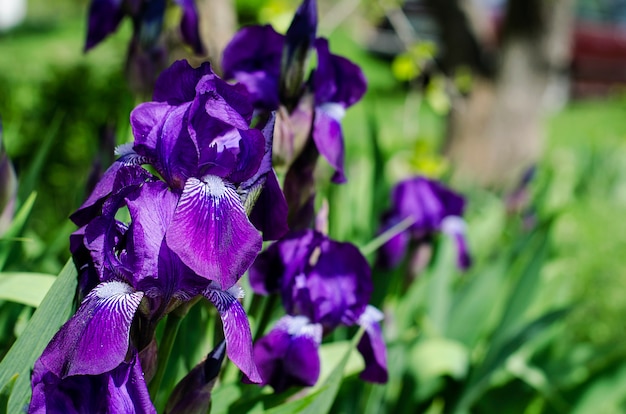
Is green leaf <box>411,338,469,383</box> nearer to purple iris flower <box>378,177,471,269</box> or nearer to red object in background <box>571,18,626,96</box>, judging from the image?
purple iris flower <box>378,177,471,269</box>

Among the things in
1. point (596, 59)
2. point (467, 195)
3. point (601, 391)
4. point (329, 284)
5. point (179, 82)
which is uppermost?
point (179, 82)

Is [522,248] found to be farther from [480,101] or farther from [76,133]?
[480,101]

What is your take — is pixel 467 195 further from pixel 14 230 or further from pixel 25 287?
pixel 25 287

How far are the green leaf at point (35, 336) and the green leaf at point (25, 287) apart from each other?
0.14 m

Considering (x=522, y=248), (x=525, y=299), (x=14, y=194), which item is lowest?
(x=522, y=248)

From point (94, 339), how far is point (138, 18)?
98 cm

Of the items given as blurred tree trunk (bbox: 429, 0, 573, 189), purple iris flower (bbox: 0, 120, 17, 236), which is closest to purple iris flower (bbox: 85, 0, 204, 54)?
purple iris flower (bbox: 0, 120, 17, 236)

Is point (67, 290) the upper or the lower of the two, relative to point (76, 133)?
upper

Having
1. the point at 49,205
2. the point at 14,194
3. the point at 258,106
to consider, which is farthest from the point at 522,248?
the point at 49,205

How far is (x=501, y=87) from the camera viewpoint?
453cm

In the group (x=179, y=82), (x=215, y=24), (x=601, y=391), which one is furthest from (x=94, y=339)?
(x=215, y=24)

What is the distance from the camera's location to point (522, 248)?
215cm

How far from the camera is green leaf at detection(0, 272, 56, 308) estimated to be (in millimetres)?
910

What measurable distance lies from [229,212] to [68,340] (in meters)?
0.19
